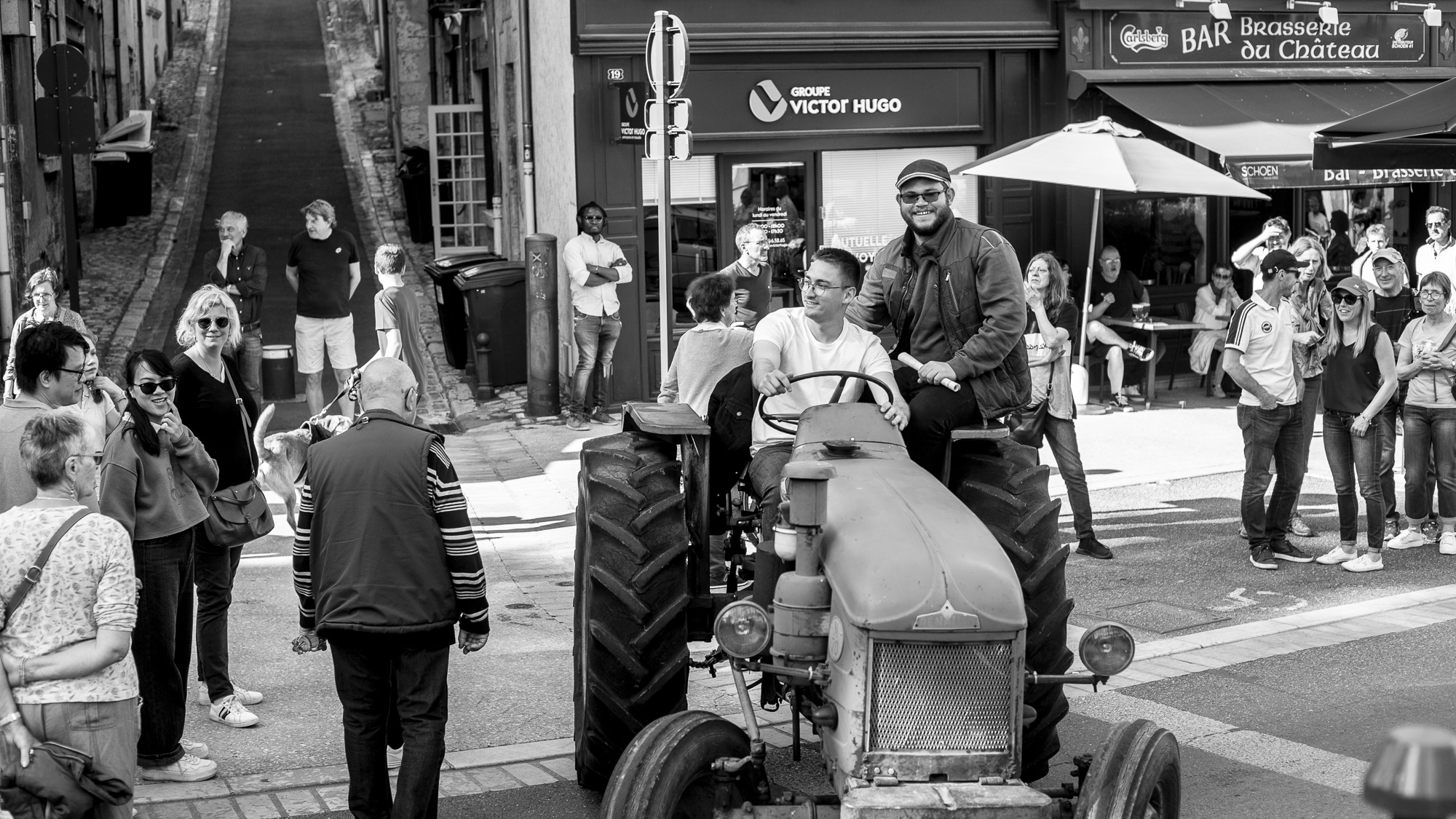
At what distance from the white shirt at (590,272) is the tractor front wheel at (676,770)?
10.1 m

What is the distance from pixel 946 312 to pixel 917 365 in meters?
0.27

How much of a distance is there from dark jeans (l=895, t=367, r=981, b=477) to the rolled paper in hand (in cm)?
4

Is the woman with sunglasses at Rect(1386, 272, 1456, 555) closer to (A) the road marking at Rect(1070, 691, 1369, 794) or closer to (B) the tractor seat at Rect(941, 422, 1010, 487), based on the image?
(A) the road marking at Rect(1070, 691, 1369, 794)

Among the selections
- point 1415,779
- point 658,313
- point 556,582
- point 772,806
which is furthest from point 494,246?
point 1415,779

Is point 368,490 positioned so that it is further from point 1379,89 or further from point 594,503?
point 1379,89

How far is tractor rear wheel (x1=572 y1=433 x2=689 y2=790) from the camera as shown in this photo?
222 inches

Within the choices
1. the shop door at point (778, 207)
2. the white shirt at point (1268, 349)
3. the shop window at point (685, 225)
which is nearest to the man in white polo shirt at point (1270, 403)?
the white shirt at point (1268, 349)

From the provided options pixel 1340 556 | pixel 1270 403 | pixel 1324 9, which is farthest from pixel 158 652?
pixel 1324 9

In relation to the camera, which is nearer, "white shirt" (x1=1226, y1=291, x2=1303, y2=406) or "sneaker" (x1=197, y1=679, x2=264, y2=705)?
"sneaker" (x1=197, y1=679, x2=264, y2=705)

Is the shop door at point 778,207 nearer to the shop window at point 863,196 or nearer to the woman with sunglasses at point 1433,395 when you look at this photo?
the shop window at point 863,196

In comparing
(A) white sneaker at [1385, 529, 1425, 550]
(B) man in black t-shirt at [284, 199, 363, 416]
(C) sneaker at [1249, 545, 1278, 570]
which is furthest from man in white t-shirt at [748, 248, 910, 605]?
(B) man in black t-shirt at [284, 199, 363, 416]

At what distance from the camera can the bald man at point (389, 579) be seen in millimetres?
5266

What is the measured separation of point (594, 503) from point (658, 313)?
9598 mm

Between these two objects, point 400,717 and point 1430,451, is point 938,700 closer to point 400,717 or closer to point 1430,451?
point 400,717
